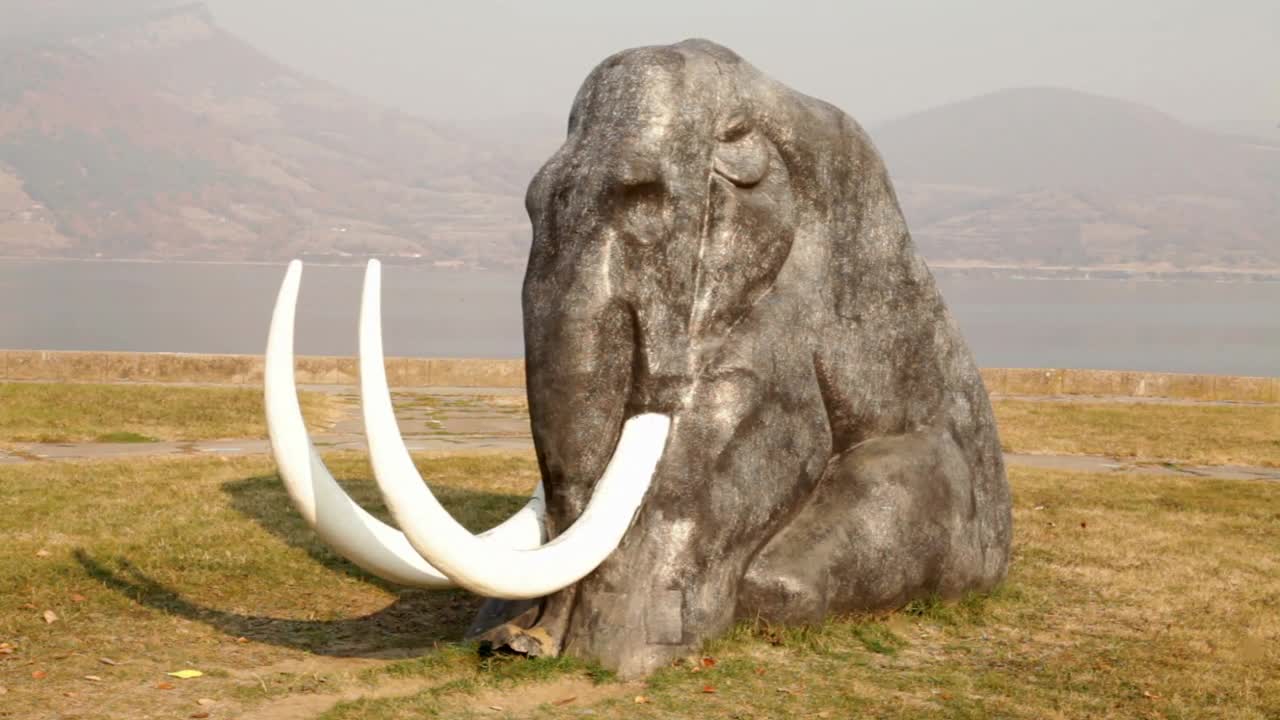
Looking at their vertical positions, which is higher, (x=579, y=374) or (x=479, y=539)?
(x=579, y=374)

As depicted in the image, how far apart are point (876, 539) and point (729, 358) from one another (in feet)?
4.06

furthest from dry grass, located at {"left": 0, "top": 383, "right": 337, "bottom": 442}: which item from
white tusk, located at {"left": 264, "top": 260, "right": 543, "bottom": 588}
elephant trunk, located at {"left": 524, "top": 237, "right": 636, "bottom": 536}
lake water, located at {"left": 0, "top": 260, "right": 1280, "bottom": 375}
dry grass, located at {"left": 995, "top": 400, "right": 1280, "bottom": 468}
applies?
lake water, located at {"left": 0, "top": 260, "right": 1280, "bottom": 375}

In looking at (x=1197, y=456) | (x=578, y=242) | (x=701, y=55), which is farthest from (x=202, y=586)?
(x=1197, y=456)

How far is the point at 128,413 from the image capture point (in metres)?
17.8

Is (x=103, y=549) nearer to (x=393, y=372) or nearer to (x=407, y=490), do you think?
(x=407, y=490)

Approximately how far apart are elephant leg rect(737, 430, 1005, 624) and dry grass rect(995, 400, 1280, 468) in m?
9.45

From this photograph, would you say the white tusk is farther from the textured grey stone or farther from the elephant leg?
the elephant leg

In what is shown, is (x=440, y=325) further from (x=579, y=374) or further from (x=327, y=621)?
(x=579, y=374)

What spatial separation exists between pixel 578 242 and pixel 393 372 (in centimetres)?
1787

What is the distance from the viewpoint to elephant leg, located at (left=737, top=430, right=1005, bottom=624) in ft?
24.1

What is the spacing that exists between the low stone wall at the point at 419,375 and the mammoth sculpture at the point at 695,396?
16.3 meters

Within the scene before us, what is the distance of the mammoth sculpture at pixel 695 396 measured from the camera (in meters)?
6.78

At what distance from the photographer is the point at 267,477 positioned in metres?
13.2

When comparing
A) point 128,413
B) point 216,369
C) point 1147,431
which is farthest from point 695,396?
point 216,369
